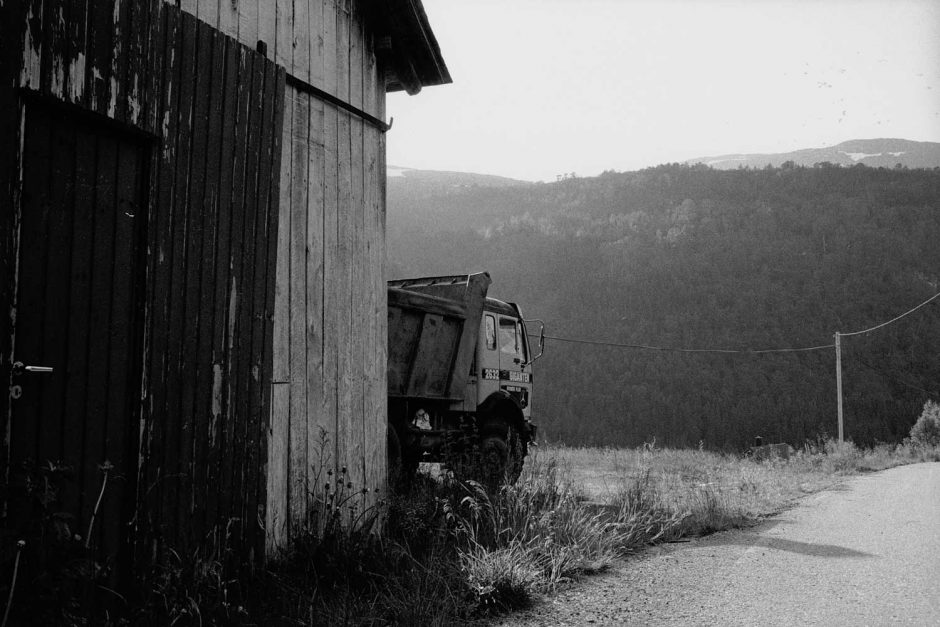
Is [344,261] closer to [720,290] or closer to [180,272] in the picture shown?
[180,272]

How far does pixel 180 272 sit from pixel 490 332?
729 cm

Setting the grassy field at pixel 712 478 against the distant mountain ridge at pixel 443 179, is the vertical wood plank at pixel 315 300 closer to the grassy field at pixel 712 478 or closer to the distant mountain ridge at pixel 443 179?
the grassy field at pixel 712 478

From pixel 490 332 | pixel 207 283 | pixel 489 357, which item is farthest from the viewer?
pixel 490 332

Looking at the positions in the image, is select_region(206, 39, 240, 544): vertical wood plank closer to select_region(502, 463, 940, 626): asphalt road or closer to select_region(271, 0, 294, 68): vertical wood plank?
select_region(271, 0, 294, 68): vertical wood plank

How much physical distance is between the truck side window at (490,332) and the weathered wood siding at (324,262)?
4521 millimetres

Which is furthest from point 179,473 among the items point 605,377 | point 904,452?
point 605,377

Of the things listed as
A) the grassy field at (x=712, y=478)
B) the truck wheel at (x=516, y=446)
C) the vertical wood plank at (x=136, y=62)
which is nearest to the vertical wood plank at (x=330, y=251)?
the vertical wood plank at (x=136, y=62)

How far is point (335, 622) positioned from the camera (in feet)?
13.6

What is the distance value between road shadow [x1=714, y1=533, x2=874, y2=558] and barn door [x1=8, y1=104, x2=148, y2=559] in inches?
A: 224

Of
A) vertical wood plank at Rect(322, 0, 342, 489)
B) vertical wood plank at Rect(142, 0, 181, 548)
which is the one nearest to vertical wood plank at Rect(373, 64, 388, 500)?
vertical wood plank at Rect(322, 0, 342, 489)

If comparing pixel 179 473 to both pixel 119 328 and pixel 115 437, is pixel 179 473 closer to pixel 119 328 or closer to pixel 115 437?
pixel 115 437

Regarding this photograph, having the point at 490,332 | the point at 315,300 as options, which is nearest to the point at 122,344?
the point at 315,300

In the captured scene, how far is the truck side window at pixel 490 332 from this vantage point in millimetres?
11359

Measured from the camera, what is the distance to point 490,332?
37.7 ft
